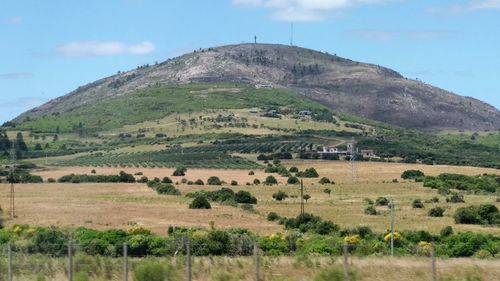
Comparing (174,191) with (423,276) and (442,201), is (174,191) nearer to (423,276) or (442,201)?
(442,201)

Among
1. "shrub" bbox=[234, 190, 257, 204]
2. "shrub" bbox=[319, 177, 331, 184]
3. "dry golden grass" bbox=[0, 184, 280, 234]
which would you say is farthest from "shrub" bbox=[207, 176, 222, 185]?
"shrub" bbox=[234, 190, 257, 204]

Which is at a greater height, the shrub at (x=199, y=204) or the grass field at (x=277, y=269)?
the grass field at (x=277, y=269)

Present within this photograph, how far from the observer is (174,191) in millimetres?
100938

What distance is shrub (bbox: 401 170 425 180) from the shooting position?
418ft

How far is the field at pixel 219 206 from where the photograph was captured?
6769 centimetres

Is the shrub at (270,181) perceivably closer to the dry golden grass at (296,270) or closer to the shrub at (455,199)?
the shrub at (455,199)

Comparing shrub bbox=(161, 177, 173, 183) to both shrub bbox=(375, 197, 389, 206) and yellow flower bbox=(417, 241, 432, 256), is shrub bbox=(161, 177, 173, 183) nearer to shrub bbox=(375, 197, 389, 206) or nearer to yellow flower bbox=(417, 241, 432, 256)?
shrub bbox=(375, 197, 389, 206)

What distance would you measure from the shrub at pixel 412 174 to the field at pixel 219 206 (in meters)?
1.68

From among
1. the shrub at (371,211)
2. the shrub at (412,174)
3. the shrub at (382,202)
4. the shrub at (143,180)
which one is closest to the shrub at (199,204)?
the shrub at (371,211)

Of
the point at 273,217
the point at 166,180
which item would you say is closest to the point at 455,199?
the point at 273,217

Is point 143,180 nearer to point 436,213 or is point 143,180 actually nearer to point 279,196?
point 279,196

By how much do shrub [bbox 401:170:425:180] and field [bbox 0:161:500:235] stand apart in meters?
1.68

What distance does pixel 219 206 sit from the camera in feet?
284

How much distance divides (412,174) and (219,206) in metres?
49.9
